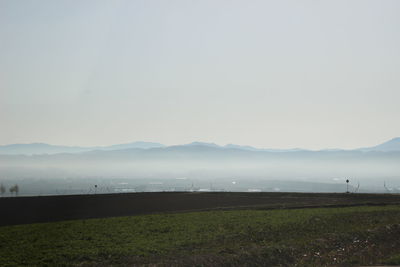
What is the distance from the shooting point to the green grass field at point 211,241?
23812 mm

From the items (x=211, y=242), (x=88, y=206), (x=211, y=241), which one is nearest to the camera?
(x=211, y=242)

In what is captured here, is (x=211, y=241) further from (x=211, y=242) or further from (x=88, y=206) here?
(x=88, y=206)

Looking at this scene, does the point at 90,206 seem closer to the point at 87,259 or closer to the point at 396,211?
the point at 87,259

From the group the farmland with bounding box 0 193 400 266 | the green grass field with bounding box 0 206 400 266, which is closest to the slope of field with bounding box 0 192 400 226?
the farmland with bounding box 0 193 400 266

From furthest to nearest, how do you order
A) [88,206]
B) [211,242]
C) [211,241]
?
[88,206] < [211,241] < [211,242]

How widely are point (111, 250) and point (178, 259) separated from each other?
5835mm

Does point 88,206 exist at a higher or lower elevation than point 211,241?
higher

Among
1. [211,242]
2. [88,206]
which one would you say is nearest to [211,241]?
[211,242]

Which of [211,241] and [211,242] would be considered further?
[211,241]

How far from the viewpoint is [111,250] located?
84.7ft

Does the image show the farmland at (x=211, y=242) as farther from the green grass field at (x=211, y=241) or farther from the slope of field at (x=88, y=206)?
the slope of field at (x=88, y=206)

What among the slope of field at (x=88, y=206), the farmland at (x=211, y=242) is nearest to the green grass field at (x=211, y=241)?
the farmland at (x=211, y=242)

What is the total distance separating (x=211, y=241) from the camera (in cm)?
2894

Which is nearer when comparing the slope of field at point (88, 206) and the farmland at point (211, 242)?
the farmland at point (211, 242)
